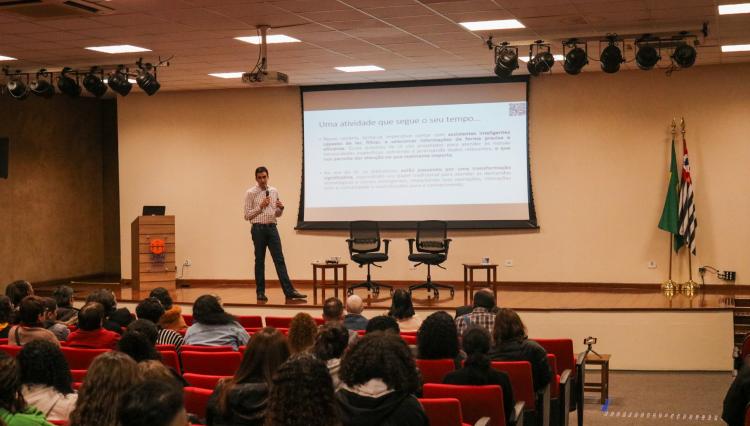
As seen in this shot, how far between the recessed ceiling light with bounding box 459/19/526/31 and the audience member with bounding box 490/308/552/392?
168 inches

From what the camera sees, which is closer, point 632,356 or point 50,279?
point 632,356

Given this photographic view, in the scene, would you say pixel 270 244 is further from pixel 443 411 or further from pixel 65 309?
pixel 443 411

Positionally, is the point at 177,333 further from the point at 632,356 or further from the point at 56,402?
the point at 632,356

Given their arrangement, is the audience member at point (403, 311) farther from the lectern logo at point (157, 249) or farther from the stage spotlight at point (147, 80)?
the lectern logo at point (157, 249)

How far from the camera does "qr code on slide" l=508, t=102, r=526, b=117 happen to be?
1330 cm

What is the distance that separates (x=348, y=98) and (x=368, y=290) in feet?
10.1

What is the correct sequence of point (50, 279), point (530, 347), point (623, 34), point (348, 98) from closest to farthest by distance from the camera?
point (530, 347), point (623, 34), point (348, 98), point (50, 279)

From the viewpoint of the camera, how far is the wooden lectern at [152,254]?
43.1 feet

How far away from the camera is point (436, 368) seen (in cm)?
531

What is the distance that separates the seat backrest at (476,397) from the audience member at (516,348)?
3.93ft

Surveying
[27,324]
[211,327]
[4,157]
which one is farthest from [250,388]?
[4,157]

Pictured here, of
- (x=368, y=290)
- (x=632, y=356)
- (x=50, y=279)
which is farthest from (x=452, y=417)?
(x=50, y=279)

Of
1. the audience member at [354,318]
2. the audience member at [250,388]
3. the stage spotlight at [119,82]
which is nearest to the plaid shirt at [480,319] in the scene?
the audience member at [354,318]

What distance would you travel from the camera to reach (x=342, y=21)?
906 cm
